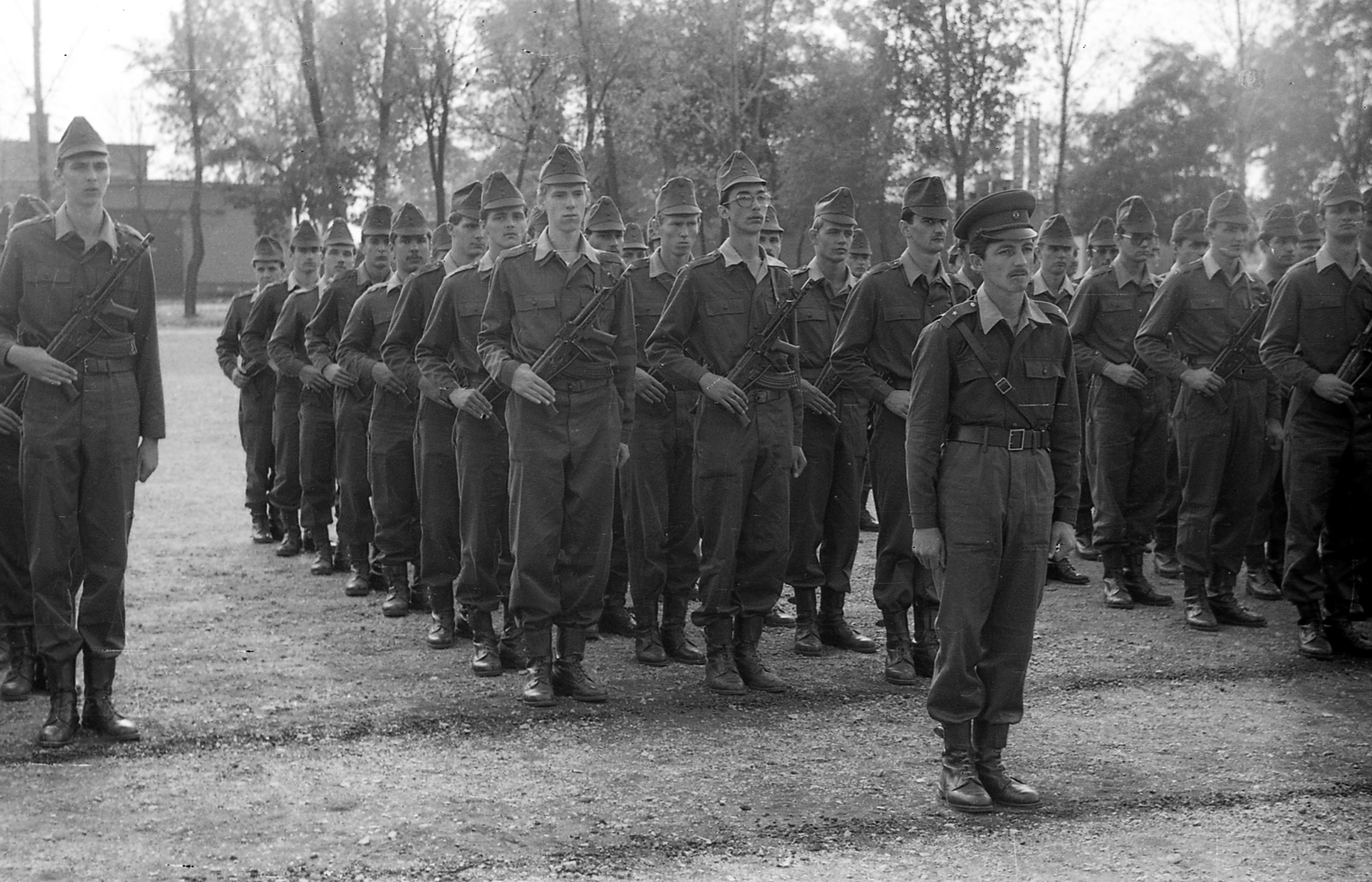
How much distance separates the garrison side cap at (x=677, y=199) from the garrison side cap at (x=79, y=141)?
335 centimetres

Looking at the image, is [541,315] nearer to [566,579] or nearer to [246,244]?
[566,579]

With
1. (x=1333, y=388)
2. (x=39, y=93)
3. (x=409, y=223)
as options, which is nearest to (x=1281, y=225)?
(x=1333, y=388)

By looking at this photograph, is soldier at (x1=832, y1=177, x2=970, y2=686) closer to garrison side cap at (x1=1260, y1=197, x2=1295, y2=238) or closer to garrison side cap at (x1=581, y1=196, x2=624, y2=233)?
garrison side cap at (x1=581, y1=196, x2=624, y2=233)

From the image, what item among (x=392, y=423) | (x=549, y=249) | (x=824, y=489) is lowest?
(x=824, y=489)

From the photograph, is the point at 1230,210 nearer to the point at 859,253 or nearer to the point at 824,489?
the point at 824,489

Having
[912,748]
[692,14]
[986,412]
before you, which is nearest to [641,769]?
[912,748]

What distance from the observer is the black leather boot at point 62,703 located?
660 centimetres

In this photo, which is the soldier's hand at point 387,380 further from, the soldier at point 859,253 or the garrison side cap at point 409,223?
the soldier at point 859,253

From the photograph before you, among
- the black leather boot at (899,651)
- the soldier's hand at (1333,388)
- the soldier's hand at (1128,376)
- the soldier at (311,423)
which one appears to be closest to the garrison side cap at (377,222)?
the soldier at (311,423)

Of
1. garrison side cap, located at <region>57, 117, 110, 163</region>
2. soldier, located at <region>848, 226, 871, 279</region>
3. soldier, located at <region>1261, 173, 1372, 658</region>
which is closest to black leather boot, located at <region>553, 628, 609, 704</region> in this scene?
garrison side cap, located at <region>57, 117, 110, 163</region>

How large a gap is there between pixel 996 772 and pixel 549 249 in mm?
3334

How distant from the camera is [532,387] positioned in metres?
7.18

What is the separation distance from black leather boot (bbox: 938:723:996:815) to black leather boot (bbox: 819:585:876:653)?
276 cm

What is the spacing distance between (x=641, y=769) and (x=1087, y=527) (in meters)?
7.40
